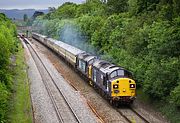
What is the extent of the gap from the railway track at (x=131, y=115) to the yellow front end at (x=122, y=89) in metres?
0.95

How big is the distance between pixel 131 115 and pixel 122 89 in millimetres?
2531

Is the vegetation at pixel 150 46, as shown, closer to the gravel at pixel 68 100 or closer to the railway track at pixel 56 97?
the gravel at pixel 68 100

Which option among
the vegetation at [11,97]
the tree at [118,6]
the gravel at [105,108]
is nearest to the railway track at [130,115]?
the gravel at [105,108]

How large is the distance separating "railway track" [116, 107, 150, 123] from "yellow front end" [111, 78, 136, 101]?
949 mm

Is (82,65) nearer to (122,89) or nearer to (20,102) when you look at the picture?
(20,102)

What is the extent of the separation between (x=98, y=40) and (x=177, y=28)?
26892mm

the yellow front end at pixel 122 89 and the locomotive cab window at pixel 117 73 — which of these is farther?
the locomotive cab window at pixel 117 73

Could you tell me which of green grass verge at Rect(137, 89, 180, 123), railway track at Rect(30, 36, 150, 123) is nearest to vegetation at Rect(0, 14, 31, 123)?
railway track at Rect(30, 36, 150, 123)

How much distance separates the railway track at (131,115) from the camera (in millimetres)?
27347

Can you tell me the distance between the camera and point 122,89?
1209 inches

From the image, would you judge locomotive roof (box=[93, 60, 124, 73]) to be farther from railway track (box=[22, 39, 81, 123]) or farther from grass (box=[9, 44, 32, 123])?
grass (box=[9, 44, 32, 123])

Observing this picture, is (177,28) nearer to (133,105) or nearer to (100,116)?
(133,105)

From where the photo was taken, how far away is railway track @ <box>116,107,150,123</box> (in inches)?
1077

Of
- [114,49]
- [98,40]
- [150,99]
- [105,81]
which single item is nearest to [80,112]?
[105,81]
